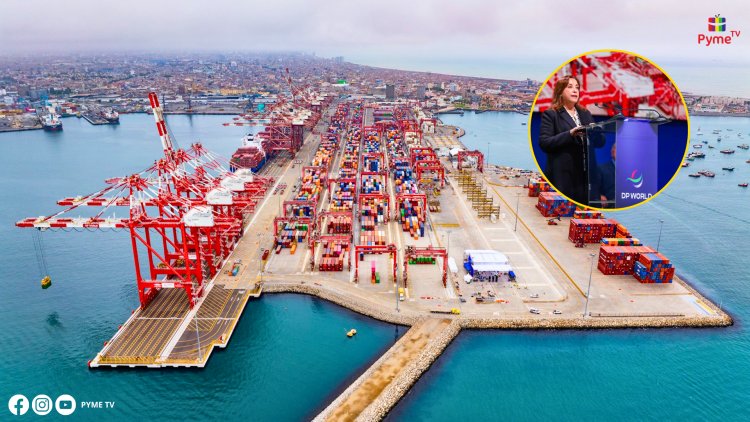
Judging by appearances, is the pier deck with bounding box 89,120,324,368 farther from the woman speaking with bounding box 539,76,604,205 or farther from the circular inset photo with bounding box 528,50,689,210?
the circular inset photo with bounding box 528,50,689,210

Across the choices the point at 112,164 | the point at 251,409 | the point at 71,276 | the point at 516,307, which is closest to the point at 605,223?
the point at 516,307

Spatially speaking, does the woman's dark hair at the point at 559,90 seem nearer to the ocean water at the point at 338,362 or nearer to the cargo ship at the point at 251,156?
the ocean water at the point at 338,362

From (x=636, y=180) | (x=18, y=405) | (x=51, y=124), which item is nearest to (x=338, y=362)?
(x=18, y=405)

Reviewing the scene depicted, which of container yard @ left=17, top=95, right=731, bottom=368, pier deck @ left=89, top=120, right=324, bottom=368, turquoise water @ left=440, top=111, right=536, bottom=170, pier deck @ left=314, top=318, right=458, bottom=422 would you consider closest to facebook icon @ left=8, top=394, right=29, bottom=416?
pier deck @ left=89, top=120, right=324, bottom=368

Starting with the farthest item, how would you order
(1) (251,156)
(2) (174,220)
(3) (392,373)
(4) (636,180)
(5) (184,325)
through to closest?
(1) (251,156)
(2) (174,220)
(5) (184,325)
(3) (392,373)
(4) (636,180)

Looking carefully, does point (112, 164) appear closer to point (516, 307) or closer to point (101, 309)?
point (101, 309)

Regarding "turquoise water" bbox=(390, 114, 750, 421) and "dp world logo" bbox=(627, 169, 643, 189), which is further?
"turquoise water" bbox=(390, 114, 750, 421)

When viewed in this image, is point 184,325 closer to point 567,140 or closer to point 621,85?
point 567,140
